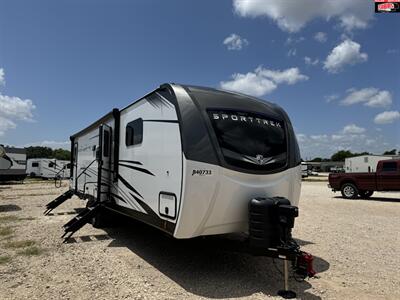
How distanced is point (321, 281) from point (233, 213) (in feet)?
5.58

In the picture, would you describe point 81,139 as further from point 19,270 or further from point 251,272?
point 251,272

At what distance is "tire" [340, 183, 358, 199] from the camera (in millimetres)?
17594

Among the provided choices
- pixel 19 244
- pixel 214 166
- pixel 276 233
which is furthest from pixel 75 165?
pixel 276 233

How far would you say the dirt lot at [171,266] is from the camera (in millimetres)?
4773

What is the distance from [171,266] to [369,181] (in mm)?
14151

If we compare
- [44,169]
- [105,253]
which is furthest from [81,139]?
[44,169]

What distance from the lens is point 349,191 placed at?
1780 centimetres

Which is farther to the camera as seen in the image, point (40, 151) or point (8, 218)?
point (40, 151)

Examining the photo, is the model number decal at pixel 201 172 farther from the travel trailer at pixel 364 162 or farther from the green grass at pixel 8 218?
the travel trailer at pixel 364 162

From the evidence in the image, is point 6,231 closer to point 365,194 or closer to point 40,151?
point 365,194

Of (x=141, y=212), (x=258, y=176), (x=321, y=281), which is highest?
(x=258, y=176)

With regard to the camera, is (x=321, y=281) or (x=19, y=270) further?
(x=19, y=270)

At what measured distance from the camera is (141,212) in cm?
639

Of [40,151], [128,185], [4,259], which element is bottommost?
[4,259]
